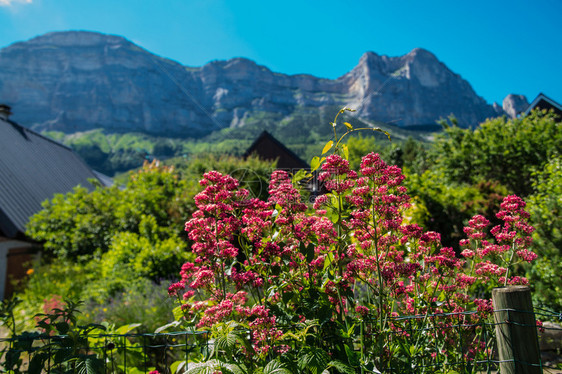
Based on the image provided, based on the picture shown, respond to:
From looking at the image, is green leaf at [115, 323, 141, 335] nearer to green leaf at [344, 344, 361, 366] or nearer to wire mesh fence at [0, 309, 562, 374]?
wire mesh fence at [0, 309, 562, 374]

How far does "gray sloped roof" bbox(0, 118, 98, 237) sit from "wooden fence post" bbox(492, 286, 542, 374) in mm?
12654

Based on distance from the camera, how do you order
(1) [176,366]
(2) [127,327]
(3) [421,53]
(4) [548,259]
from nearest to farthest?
1. (1) [176,366]
2. (2) [127,327]
3. (4) [548,259]
4. (3) [421,53]

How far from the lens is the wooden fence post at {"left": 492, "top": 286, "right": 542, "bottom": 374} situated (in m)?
1.91

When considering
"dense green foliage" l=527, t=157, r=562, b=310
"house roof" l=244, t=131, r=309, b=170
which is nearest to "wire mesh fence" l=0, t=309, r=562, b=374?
"dense green foliage" l=527, t=157, r=562, b=310

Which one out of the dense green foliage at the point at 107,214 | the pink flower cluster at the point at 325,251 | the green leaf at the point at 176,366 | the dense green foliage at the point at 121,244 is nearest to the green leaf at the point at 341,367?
the pink flower cluster at the point at 325,251

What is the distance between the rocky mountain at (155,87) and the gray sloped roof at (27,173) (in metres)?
78.5

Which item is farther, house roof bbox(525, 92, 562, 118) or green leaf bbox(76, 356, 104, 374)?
house roof bbox(525, 92, 562, 118)

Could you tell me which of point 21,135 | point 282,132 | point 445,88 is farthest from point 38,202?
point 445,88

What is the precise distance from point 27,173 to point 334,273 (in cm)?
1660

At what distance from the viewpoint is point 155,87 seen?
434ft

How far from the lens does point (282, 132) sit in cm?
3191

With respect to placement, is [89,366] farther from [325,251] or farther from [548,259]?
[548,259]

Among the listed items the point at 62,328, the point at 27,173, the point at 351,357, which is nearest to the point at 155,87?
the point at 27,173

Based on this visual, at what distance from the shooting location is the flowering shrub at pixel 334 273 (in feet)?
6.00
